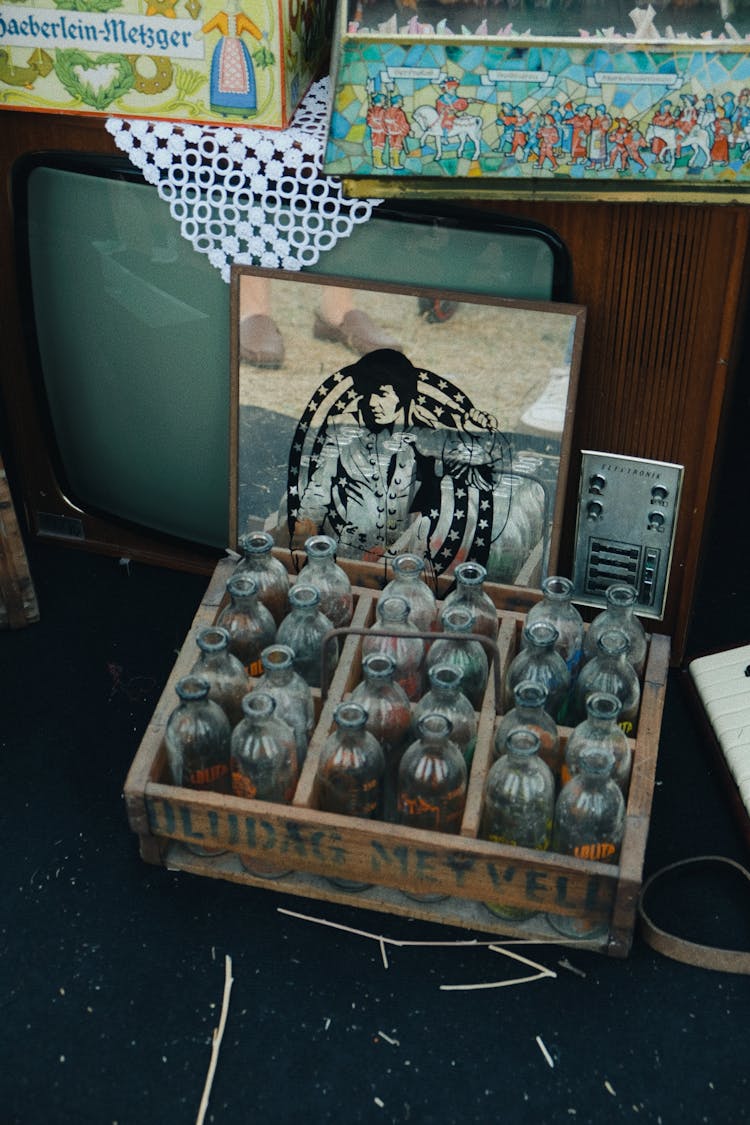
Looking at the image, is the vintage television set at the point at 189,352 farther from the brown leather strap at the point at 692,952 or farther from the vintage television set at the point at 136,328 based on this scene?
the brown leather strap at the point at 692,952

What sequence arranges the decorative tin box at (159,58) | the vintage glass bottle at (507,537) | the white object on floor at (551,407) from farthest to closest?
the vintage glass bottle at (507,537), the white object on floor at (551,407), the decorative tin box at (159,58)

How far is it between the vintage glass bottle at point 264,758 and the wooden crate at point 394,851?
1.2 inches

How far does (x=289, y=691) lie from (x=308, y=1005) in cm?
39

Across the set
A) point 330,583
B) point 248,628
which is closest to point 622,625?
point 330,583

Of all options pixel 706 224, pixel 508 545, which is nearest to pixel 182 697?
pixel 508 545

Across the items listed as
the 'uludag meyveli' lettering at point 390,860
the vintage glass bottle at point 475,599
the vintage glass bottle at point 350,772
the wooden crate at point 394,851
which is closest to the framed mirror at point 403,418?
the vintage glass bottle at point 475,599

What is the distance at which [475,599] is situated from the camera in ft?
5.64

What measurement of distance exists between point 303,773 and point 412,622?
11.3 inches

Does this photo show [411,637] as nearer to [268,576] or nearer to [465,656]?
[465,656]

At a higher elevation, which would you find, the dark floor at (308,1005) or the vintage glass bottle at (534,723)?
the vintage glass bottle at (534,723)

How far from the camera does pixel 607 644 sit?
1569 millimetres

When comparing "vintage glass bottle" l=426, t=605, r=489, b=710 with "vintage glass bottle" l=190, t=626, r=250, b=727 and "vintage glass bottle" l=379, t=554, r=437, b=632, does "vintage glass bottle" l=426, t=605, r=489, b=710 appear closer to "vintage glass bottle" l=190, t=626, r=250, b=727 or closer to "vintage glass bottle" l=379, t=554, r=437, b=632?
"vintage glass bottle" l=379, t=554, r=437, b=632

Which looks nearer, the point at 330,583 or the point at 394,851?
the point at 394,851

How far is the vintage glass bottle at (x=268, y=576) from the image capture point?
69.7 inches
